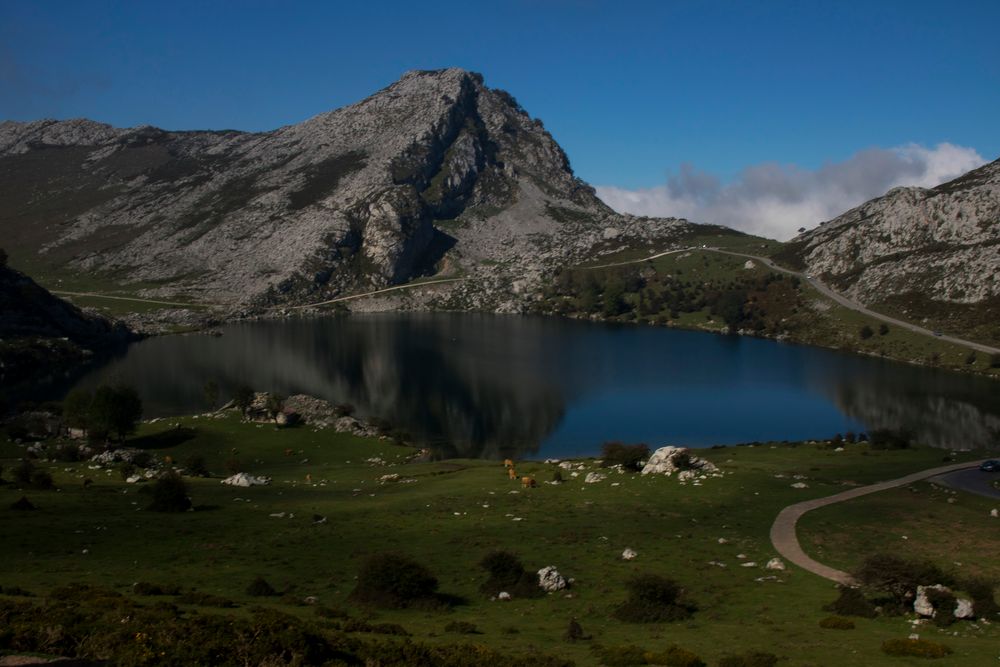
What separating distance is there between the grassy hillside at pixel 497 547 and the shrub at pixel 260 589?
48 cm

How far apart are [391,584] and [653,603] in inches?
456

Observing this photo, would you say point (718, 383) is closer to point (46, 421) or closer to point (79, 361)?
point (46, 421)

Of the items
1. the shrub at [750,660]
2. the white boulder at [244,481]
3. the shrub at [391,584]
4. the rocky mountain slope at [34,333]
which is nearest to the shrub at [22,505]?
the white boulder at [244,481]

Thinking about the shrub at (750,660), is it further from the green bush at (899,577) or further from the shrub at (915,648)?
the green bush at (899,577)

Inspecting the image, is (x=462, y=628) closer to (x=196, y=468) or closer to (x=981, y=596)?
(x=981, y=596)

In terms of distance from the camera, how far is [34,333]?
18150 centimetres

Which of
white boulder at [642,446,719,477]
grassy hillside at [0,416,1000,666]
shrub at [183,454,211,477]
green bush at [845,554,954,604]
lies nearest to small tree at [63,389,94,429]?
grassy hillside at [0,416,1000,666]

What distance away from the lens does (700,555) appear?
3944 cm

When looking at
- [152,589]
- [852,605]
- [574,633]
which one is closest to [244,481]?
[152,589]

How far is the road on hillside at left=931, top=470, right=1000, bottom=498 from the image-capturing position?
2121 inches

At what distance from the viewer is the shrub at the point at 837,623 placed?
93.0 feet

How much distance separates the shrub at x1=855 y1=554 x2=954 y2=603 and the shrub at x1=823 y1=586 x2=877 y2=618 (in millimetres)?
1213

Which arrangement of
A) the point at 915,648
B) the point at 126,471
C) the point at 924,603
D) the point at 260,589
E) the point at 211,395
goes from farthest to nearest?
the point at 211,395 < the point at 126,471 < the point at 260,589 < the point at 924,603 < the point at 915,648

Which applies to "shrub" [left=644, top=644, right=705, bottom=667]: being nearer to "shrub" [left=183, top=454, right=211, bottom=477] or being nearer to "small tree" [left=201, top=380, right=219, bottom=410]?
"shrub" [left=183, top=454, right=211, bottom=477]
